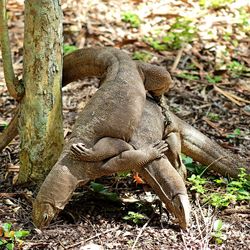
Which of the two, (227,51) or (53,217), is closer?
(53,217)

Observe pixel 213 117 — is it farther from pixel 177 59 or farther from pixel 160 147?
pixel 160 147

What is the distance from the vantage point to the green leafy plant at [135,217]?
14.7 feet

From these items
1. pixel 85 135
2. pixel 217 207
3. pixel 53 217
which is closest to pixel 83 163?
pixel 85 135

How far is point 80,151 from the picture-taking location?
13.7 ft

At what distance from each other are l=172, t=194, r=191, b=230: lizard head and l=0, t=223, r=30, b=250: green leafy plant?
3.66ft

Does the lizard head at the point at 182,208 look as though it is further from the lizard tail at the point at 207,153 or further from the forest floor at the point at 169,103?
the lizard tail at the point at 207,153

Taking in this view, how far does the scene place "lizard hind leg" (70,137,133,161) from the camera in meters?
4.18

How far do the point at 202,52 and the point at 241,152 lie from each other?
2375 millimetres

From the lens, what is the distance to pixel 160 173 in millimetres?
4371

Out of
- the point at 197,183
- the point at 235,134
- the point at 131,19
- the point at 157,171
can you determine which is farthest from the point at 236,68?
the point at 157,171

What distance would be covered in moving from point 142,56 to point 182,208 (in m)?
3.71

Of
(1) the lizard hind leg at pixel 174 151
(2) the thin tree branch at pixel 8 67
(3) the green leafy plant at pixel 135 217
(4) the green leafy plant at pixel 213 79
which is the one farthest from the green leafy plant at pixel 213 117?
(2) the thin tree branch at pixel 8 67

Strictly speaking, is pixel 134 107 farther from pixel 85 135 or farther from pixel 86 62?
pixel 86 62

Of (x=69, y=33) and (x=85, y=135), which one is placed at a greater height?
(x=85, y=135)
